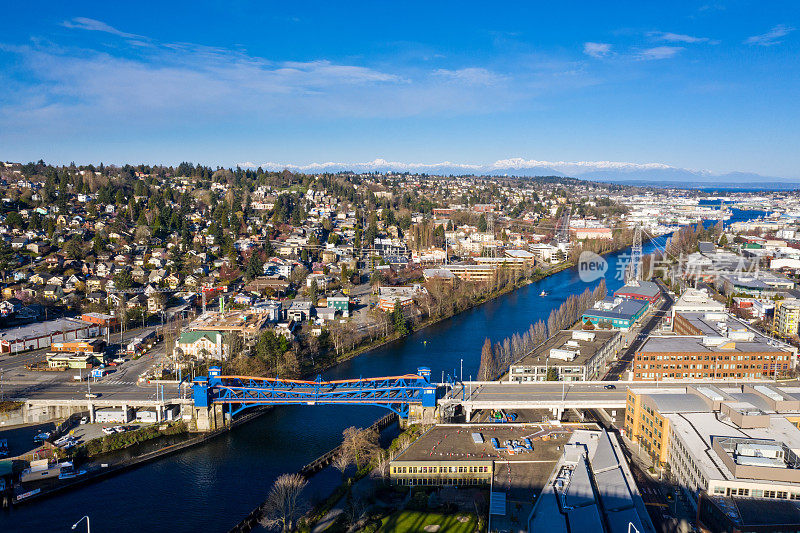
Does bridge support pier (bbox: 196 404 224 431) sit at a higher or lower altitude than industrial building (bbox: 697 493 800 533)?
lower

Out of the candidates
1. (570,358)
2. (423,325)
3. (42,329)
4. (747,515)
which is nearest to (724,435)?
(747,515)

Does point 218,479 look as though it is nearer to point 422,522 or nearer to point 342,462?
point 342,462

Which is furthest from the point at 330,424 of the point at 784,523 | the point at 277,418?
the point at 784,523

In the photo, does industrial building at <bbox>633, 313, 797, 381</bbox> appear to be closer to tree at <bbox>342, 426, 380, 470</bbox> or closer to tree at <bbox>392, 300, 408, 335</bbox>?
tree at <bbox>342, 426, 380, 470</bbox>

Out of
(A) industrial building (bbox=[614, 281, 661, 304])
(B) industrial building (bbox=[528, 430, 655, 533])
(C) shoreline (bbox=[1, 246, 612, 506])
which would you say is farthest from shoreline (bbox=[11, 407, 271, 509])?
(A) industrial building (bbox=[614, 281, 661, 304])

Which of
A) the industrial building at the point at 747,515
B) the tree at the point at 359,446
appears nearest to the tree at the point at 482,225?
the tree at the point at 359,446

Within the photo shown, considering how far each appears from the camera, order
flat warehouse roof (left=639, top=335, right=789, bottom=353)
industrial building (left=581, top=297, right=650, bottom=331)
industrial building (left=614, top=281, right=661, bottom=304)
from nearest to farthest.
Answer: flat warehouse roof (left=639, top=335, right=789, bottom=353) → industrial building (left=581, top=297, right=650, bottom=331) → industrial building (left=614, top=281, right=661, bottom=304)

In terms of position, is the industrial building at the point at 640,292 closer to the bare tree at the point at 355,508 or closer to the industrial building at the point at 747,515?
the industrial building at the point at 747,515
